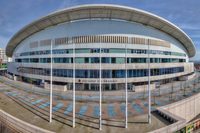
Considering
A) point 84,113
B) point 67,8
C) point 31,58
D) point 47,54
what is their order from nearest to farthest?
point 84,113 < point 67,8 < point 47,54 < point 31,58

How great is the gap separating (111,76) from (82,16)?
20164 millimetres

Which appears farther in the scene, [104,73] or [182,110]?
[104,73]

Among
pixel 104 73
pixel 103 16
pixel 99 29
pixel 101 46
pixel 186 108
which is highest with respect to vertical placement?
pixel 103 16

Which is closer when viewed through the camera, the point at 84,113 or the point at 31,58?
the point at 84,113

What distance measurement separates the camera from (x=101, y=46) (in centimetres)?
4044

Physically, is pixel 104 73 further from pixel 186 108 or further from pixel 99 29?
pixel 186 108

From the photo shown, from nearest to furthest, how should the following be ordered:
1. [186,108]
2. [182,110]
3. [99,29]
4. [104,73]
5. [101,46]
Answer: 1. [182,110]
2. [186,108]
3. [104,73]
4. [101,46]
5. [99,29]

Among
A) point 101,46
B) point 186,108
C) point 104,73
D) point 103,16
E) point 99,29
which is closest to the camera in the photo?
point 186,108

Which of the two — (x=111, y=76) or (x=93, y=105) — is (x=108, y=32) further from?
(x=93, y=105)

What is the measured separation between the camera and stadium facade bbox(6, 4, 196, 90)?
1594 inches

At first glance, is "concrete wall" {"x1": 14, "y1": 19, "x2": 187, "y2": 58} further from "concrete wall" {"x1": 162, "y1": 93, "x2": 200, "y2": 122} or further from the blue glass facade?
"concrete wall" {"x1": 162, "y1": 93, "x2": 200, "y2": 122}

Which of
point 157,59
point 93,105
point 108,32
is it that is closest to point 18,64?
point 108,32

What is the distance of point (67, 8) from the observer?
141 feet

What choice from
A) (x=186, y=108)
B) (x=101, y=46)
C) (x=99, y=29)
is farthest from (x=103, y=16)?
(x=186, y=108)
